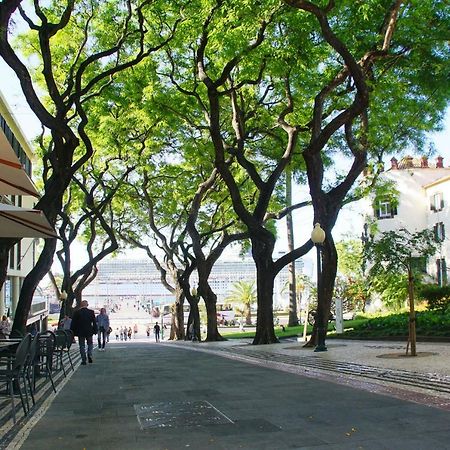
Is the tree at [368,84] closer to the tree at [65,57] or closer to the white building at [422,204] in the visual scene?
the tree at [65,57]

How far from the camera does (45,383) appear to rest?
373 inches

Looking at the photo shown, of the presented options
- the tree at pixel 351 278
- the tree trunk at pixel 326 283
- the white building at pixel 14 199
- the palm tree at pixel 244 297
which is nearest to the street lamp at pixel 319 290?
the tree trunk at pixel 326 283

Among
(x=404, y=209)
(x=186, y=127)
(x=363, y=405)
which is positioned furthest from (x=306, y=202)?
(x=404, y=209)

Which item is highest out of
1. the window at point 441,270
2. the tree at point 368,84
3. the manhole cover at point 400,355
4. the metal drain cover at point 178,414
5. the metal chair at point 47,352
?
the tree at point 368,84

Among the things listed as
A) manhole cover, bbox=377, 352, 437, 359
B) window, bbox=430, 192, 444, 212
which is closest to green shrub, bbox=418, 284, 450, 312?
manhole cover, bbox=377, 352, 437, 359

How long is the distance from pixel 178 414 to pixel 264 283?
12.6m

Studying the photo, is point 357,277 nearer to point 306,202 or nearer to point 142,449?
point 306,202

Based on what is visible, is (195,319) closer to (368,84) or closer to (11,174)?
(368,84)

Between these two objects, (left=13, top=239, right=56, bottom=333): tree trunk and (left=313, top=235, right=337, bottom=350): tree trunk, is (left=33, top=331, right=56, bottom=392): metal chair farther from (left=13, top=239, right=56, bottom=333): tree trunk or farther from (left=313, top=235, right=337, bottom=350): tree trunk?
(left=313, top=235, right=337, bottom=350): tree trunk

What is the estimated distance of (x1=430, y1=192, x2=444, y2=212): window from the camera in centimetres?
3809

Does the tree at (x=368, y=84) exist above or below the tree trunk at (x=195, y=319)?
above

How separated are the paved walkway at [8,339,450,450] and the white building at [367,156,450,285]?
28.7 m

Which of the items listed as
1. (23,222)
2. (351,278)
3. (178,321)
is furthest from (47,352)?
(351,278)

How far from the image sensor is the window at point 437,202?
38094 mm
